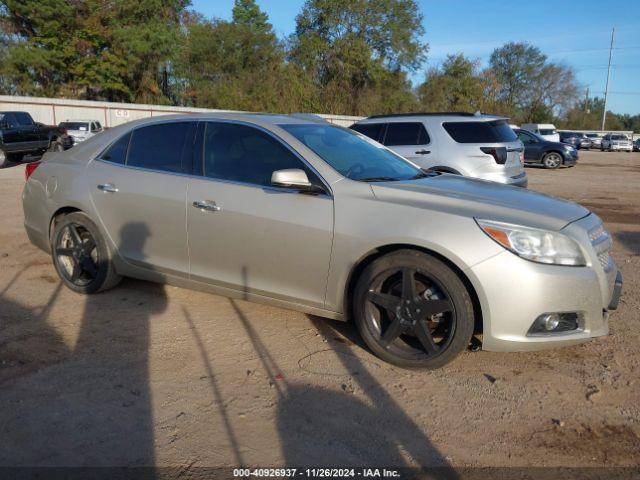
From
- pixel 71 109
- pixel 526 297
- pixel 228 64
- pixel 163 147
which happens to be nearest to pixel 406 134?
pixel 163 147

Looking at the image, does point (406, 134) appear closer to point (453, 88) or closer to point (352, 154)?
point (352, 154)

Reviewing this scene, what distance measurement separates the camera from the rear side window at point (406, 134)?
9.24m

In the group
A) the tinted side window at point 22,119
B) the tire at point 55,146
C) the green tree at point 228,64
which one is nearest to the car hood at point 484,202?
the tinted side window at point 22,119

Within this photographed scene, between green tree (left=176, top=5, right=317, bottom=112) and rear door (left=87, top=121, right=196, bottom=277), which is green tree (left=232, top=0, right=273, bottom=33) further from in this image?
rear door (left=87, top=121, right=196, bottom=277)

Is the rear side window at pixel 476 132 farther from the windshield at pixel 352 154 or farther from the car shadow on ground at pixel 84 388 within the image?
the car shadow on ground at pixel 84 388

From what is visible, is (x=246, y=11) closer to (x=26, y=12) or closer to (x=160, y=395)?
(x=26, y=12)

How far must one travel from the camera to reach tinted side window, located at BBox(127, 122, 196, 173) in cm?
437

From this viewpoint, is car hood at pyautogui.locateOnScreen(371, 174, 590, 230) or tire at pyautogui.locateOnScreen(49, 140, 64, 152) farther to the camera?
tire at pyautogui.locateOnScreen(49, 140, 64, 152)

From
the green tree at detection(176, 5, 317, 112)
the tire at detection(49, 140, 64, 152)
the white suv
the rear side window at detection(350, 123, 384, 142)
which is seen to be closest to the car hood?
the rear side window at detection(350, 123, 384, 142)

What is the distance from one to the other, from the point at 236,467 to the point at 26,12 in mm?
46132

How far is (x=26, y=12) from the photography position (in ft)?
130

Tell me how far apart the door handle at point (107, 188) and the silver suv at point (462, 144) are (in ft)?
17.4

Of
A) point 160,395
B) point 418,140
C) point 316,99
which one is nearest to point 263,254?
point 160,395

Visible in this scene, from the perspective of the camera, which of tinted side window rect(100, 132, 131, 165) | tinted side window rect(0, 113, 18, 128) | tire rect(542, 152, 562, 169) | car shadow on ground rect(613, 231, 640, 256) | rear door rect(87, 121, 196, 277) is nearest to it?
rear door rect(87, 121, 196, 277)
